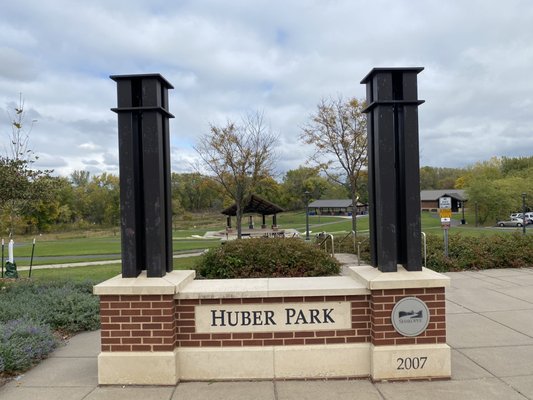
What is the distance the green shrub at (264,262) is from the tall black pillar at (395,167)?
18.5 ft

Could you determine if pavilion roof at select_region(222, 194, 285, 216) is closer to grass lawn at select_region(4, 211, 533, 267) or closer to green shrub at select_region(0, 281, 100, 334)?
grass lawn at select_region(4, 211, 533, 267)

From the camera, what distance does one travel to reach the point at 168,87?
4.76 meters

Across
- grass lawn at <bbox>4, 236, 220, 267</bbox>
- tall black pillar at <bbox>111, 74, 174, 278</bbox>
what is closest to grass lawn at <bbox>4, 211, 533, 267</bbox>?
grass lawn at <bbox>4, 236, 220, 267</bbox>

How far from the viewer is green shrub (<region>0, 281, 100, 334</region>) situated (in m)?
6.20

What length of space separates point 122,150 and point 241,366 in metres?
2.45

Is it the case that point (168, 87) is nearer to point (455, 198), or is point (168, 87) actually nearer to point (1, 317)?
point (1, 317)

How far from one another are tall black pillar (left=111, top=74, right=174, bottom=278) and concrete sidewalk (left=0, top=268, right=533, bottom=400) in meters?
1.13

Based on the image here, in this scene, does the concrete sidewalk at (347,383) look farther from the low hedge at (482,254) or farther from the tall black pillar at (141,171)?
the low hedge at (482,254)

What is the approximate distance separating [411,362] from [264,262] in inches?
237

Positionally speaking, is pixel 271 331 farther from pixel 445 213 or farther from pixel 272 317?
pixel 445 213

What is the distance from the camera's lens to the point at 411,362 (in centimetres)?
413

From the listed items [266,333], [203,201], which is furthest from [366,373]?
[203,201]

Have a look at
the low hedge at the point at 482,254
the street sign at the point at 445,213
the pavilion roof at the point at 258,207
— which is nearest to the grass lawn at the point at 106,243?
the low hedge at the point at 482,254

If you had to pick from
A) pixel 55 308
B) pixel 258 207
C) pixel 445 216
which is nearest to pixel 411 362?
pixel 55 308
